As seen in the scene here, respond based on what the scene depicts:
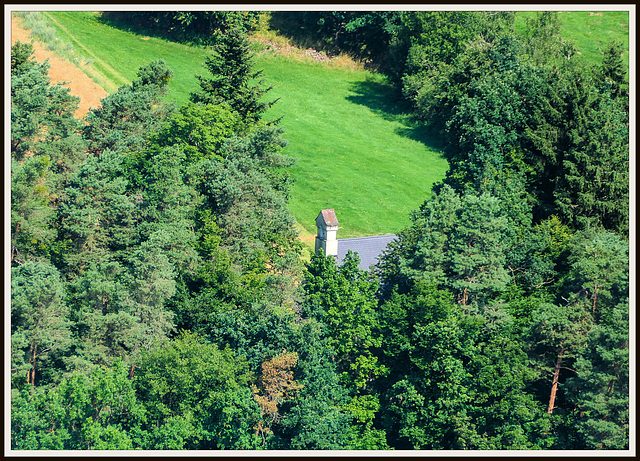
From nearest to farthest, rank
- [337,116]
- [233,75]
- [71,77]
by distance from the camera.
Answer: [233,75], [71,77], [337,116]

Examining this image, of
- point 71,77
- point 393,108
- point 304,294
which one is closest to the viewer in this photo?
point 304,294

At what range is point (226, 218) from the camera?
6644 cm

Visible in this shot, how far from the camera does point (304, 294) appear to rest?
6094cm

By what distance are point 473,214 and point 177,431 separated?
2633cm

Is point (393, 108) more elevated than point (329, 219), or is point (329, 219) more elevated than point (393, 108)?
point (393, 108)

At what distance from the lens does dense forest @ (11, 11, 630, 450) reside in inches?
2133

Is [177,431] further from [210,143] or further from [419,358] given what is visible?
[210,143]

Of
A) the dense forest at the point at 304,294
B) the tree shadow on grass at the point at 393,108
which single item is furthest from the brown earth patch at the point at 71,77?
Result: the tree shadow on grass at the point at 393,108

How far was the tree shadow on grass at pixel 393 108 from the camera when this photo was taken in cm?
11212

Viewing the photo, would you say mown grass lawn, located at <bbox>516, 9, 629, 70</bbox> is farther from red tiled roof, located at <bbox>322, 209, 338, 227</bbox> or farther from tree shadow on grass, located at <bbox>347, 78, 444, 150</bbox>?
red tiled roof, located at <bbox>322, 209, 338, 227</bbox>

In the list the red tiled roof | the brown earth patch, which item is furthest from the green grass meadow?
the red tiled roof

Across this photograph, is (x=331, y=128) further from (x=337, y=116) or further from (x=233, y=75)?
(x=233, y=75)

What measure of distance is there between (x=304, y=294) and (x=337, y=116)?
59.2 meters

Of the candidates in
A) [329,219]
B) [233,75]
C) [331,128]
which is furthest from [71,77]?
[329,219]
